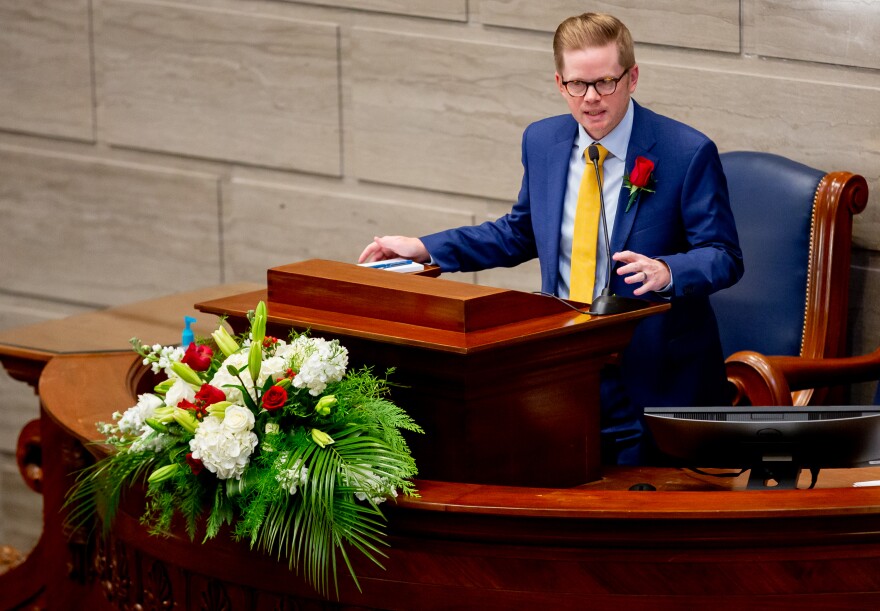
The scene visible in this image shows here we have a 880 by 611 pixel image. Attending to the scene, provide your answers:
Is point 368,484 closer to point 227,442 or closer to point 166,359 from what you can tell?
point 227,442

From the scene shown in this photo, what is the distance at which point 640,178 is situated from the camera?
3447 mm

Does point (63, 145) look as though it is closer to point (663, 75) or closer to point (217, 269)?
point (217, 269)

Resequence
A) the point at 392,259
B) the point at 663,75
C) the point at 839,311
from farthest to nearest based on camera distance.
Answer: the point at 663,75
the point at 839,311
the point at 392,259

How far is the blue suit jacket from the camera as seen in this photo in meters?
3.53

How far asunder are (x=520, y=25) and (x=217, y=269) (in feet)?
5.74

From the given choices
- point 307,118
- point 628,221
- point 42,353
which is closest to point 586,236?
point 628,221

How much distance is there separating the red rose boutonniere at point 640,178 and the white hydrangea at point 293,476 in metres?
1.13

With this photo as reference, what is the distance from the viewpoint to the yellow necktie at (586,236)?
140 inches

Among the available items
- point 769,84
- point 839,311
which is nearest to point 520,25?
point 769,84

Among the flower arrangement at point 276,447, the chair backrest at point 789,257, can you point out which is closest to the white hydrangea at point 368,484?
the flower arrangement at point 276,447

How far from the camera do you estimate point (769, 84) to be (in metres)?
4.45

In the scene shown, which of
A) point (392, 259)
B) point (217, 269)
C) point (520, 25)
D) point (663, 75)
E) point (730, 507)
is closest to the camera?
point (730, 507)

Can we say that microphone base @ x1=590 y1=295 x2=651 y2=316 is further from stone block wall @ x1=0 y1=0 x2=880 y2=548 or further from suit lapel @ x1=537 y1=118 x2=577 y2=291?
stone block wall @ x1=0 y1=0 x2=880 y2=548

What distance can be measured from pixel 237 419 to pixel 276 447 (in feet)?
0.33
